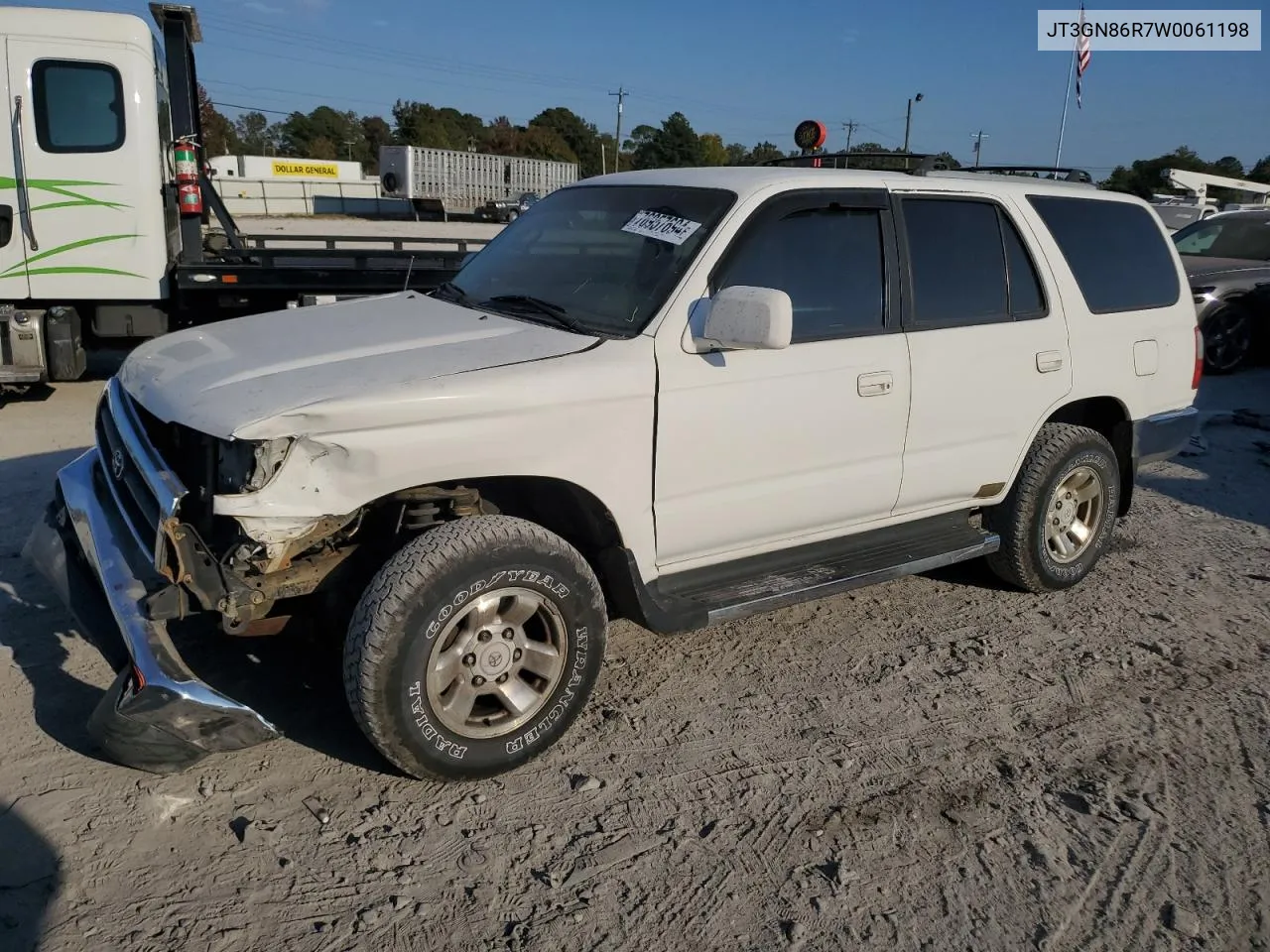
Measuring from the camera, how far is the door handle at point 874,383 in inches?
151

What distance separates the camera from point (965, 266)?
4.30 metres

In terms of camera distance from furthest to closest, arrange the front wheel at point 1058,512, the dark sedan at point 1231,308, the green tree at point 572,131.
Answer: the green tree at point 572,131 → the dark sedan at point 1231,308 → the front wheel at point 1058,512

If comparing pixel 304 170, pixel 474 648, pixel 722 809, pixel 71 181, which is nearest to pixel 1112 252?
pixel 722 809

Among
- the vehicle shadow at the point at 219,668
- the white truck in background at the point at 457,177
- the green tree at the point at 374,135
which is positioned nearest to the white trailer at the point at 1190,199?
the vehicle shadow at the point at 219,668

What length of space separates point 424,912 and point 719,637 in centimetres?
202

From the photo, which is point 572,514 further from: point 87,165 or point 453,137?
point 453,137

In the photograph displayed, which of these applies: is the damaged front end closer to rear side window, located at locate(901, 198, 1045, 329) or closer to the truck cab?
rear side window, located at locate(901, 198, 1045, 329)

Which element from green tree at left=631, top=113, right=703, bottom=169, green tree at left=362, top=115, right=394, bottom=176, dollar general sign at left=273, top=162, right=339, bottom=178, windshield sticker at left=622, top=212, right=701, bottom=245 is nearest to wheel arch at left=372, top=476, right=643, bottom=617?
windshield sticker at left=622, top=212, right=701, bottom=245

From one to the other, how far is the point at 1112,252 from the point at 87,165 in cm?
717

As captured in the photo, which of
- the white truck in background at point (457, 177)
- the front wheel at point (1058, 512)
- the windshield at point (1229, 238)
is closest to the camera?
the front wheel at point (1058, 512)

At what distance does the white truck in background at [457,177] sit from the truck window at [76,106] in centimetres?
3422

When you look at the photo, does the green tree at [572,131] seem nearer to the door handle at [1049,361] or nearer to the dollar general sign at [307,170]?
the dollar general sign at [307,170]

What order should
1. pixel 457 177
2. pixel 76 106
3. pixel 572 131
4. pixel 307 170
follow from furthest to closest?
pixel 572 131 → pixel 307 170 → pixel 457 177 → pixel 76 106

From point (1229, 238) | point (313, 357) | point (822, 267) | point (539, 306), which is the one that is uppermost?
point (1229, 238)
